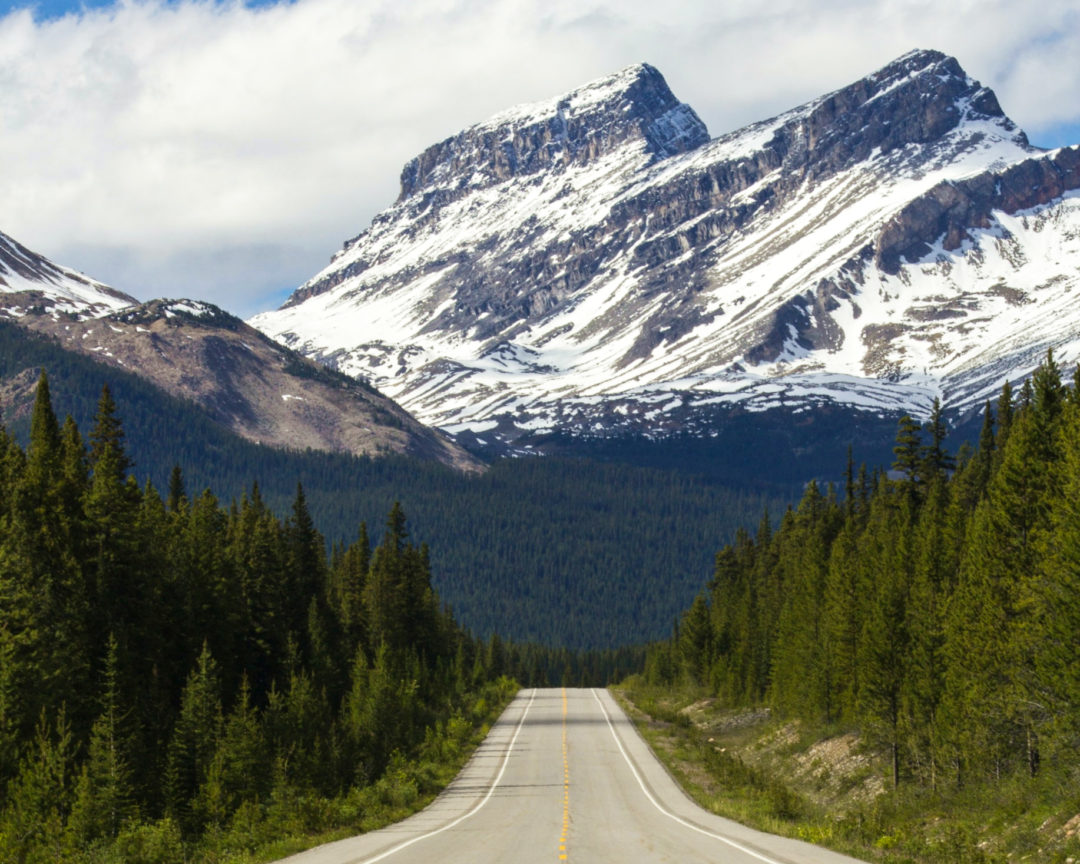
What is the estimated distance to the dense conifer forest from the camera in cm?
3384

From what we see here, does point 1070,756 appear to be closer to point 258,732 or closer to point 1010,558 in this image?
point 1010,558

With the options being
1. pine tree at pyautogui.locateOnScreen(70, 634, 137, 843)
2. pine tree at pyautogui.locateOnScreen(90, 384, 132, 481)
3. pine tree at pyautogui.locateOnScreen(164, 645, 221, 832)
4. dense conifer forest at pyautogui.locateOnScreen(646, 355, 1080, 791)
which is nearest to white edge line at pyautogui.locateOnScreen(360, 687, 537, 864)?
pine tree at pyautogui.locateOnScreen(70, 634, 137, 843)

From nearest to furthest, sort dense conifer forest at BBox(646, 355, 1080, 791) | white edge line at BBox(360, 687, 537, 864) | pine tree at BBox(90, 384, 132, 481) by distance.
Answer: white edge line at BBox(360, 687, 537, 864)
dense conifer forest at BBox(646, 355, 1080, 791)
pine tree at BBox(90, 384, 132, 481)

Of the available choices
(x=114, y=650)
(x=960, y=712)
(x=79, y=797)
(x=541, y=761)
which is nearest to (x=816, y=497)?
(x=541, y=761)

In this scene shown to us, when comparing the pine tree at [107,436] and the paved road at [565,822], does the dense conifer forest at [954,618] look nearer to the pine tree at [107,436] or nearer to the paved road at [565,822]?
the paved road at [565,822]

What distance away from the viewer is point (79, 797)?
34438 millimetres

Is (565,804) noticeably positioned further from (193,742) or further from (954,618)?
(193,742)

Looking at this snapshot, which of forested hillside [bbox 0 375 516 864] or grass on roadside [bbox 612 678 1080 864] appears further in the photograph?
forested hillside [bbox 0 375 516 864]

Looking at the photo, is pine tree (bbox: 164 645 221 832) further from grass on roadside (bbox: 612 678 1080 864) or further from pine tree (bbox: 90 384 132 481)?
grass on roadside (bbox: 612 678 1080 864)

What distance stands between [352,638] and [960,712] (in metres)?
53.6

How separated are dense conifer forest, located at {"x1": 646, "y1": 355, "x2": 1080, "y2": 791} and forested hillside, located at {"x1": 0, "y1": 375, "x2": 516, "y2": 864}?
61.0 ft

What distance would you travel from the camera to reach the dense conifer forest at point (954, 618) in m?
33.8

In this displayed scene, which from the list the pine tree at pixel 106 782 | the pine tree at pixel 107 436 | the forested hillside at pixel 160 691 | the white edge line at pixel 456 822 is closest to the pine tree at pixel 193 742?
the forested hillside at pixel 160 691

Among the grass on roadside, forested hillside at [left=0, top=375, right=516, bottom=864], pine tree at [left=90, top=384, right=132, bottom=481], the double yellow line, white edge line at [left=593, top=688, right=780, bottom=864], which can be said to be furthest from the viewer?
pine tree at [left=90, top=384, right=132, bottom=481]
